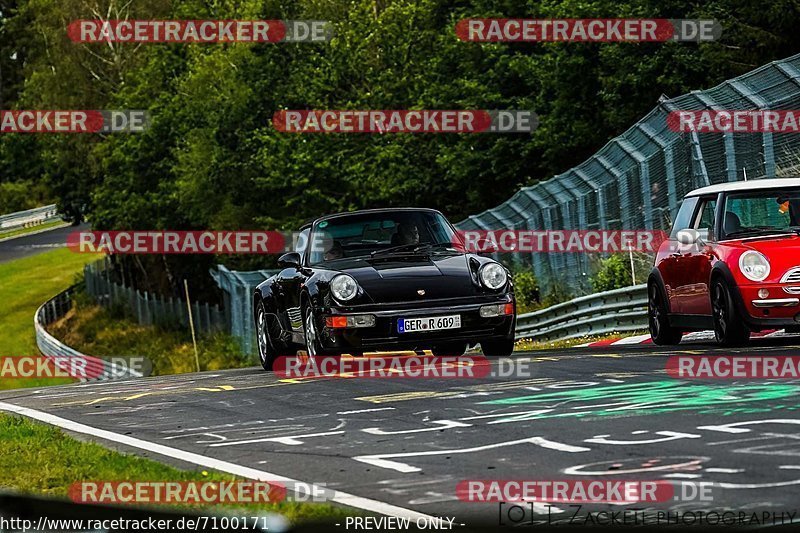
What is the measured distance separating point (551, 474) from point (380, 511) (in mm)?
1175

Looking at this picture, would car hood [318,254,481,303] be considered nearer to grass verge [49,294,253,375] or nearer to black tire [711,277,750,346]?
black tire [711,277,750,346]

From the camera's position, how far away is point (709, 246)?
1435 cm

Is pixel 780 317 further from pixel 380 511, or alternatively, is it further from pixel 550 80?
pixel 550 80

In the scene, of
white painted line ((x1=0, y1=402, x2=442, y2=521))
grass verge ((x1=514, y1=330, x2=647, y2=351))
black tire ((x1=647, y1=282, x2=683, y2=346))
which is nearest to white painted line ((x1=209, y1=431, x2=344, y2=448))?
white painted line ((x1=0, y1=402, x2=442, y2=521))

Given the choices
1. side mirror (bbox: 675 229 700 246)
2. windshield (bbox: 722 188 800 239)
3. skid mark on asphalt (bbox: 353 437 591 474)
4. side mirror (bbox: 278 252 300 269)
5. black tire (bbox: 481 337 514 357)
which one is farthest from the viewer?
side mirror (bbox: 278 252 300 269)

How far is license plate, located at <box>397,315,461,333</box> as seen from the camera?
13914 millimetres

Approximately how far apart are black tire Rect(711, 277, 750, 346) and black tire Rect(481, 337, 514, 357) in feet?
6.32

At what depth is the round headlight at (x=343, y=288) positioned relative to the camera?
1402cm

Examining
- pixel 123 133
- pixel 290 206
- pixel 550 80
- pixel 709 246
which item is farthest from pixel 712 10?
pixel 123 133

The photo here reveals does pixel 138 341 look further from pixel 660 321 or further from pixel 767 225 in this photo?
pixel 767 225

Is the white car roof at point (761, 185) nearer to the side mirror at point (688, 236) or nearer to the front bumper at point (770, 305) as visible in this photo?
the side mirror at point (688, 236)

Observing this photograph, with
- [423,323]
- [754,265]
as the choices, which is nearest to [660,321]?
[754,265]

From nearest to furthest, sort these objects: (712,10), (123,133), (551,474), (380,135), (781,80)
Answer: (551,474) → (781,80) → (712,10) → (380,135) → (123,133)

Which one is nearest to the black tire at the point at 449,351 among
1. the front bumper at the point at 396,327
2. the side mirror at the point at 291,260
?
the side mirror at the point at 291,260
